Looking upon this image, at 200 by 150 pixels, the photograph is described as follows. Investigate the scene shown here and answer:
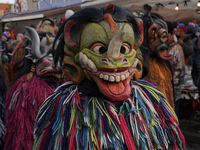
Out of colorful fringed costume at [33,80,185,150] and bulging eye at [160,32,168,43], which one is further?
bulging eye at [160,32,168,43]

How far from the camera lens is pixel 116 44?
119cm

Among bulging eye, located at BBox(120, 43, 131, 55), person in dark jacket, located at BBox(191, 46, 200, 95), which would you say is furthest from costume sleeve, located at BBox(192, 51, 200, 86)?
bulging eye, located at BBox(120, 43, 131, 55)

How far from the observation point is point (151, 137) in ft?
4.27

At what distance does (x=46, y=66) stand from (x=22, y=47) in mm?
529

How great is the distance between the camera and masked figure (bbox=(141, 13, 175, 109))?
2.50 meters

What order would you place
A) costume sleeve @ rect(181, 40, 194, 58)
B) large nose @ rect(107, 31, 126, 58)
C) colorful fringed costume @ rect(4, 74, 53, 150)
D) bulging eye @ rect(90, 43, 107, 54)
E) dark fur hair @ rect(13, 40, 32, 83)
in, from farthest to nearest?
1. costume sleeve @ rect(181, 40, 194, 58)
2. dark fur hair @ rect(13, 40, 32, 83)
3. colorful fringed costume @ rect(4, 74, 53, 150)
4. bulging eye @ rect(90, 43, 107, 54)
5. large nose @ rect(107, 31, 126, 58)

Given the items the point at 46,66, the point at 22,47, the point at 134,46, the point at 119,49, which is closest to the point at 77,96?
the point at 119,49

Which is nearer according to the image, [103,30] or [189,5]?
[103,30]

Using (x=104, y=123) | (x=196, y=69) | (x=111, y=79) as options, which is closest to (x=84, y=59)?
(x=111, y=79)

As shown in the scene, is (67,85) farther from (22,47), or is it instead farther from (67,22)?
(22,47)

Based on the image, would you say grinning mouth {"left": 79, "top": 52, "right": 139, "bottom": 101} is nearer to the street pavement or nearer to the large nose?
the large nose

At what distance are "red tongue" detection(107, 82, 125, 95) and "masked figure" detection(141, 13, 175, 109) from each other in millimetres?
1305

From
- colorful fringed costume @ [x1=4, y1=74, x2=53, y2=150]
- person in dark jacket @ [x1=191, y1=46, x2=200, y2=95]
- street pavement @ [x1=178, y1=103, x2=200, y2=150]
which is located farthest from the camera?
street pavement @ [x1=178, y1=103, x2=200, y2=150]

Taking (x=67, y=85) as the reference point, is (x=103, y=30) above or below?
above
